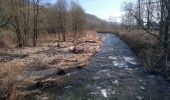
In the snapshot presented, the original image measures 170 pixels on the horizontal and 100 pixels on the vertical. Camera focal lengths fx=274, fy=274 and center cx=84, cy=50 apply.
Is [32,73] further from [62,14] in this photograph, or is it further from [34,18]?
[62,14]

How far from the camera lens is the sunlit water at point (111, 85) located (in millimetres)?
18328

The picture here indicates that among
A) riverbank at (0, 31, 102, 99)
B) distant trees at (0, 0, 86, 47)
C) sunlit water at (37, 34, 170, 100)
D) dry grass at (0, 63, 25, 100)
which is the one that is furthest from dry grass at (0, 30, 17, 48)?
sunlit water at (37, 34, 170, 100)

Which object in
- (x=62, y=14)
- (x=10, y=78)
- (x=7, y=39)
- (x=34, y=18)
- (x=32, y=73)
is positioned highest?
Answer: (x=62, y=14)

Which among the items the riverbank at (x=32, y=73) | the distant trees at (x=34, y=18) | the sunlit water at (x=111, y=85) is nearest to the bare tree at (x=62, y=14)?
the distant trees at (x=34, y=18)

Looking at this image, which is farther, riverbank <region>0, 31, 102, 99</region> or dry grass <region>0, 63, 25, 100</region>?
riverbank <region>0, 31, 102, 99</region>

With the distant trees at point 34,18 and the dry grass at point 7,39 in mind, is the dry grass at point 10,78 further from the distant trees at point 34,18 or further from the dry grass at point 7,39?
the dry grass at point 7,39

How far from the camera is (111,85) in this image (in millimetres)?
21359

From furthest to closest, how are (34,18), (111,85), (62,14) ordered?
(62,14) < (34,18) < (111,85)

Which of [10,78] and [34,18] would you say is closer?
[10,78]

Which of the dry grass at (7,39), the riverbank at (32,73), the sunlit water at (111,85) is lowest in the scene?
the sunlit water at (111,85)

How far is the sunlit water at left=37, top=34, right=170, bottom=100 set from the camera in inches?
722

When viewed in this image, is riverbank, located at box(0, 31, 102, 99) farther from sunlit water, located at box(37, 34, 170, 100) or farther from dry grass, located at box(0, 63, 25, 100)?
sunlit water, located at box(37, 34, 170, 100)

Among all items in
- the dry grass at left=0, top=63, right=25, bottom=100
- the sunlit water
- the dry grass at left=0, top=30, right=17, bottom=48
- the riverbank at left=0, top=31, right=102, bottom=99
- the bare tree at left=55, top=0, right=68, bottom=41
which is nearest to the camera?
the dry grass at left=0, top=63, right=25, bottom=100

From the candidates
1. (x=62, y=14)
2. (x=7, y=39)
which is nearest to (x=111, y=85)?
(x=7, y=39)
